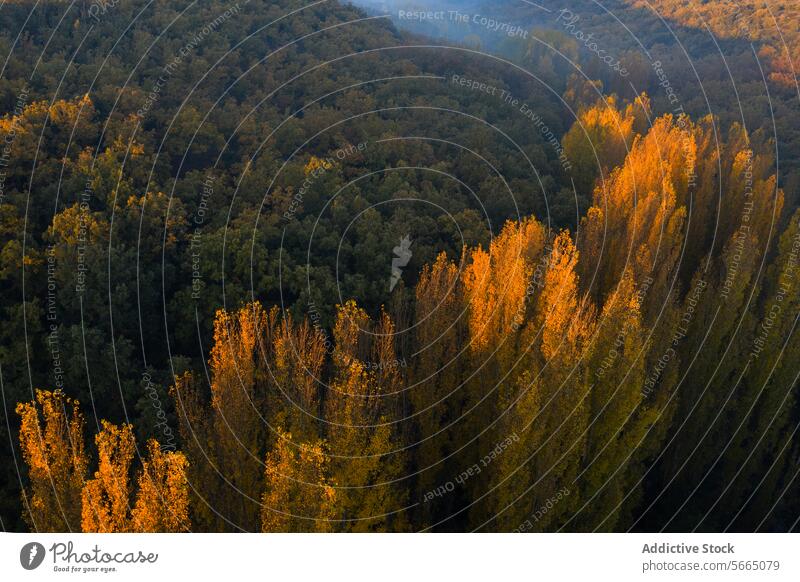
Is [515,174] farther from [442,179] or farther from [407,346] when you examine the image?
[407,346]

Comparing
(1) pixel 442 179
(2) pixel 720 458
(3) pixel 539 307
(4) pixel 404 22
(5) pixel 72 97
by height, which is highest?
(4) pixel 404 22

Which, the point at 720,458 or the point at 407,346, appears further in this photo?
the point at 720,458

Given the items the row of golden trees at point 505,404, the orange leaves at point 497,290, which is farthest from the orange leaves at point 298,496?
the orange leaves at point 497,290

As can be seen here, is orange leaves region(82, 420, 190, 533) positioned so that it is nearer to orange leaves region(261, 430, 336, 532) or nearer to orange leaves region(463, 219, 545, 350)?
orange leaves region(261, 430, 336, 532)

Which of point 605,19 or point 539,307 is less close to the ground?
point 605,19

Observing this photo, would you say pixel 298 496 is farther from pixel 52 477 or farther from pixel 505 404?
pixel 505 404

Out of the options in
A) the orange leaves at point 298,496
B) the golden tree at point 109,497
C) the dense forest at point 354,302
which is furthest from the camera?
the dense forest at point 354,302

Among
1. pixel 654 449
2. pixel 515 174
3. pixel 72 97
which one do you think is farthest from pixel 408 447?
pixel 72 97

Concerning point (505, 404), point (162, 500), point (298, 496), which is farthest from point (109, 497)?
point (505, 404)

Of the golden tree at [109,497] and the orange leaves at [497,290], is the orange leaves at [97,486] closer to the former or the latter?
the golden tree at [109,497]
